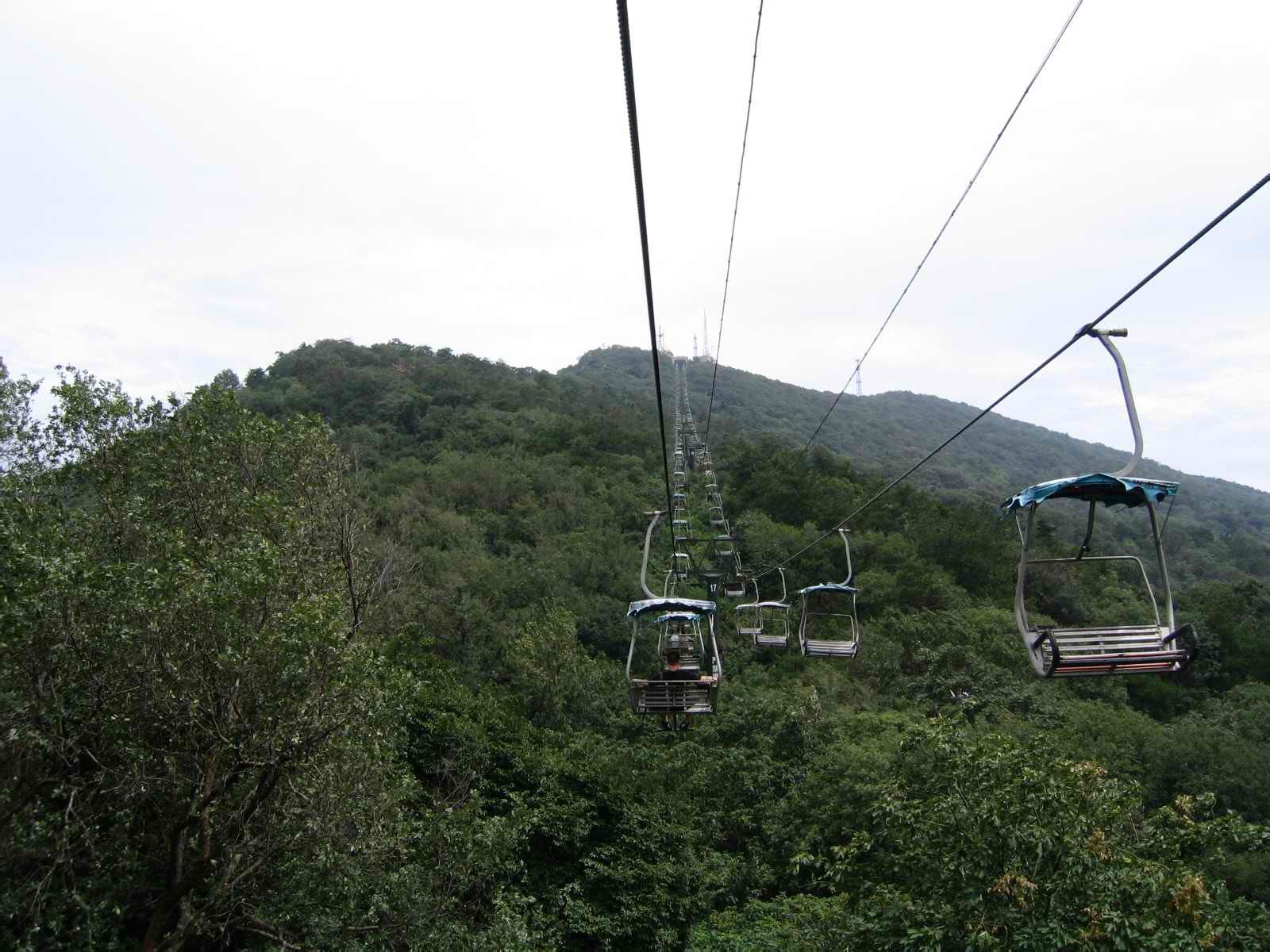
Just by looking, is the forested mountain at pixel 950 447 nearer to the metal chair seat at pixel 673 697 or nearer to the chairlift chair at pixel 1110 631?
the metal chair seat at pixel 673 697

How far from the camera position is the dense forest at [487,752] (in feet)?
30.1

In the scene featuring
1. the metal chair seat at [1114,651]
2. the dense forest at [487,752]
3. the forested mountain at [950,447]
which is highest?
the forested mountain at [950,447]

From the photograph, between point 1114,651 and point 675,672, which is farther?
point 675,672

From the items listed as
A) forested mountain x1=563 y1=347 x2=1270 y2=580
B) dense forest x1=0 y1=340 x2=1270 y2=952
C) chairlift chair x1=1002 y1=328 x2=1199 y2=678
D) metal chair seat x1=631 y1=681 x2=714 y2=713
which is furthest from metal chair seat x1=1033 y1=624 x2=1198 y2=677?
forested mountain x1=563 y1=347 x2=1270 y2=580

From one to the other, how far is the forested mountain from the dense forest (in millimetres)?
22152

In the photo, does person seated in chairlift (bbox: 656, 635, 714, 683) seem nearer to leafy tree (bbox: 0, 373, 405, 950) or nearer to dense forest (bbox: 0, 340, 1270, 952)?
dense forest (bbox: 0, 340, 1270, 952)

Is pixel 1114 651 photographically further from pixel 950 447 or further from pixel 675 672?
pixel 950 447

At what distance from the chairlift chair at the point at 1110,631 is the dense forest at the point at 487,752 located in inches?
27.1

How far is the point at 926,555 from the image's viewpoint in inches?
1508

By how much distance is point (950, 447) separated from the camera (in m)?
83.6

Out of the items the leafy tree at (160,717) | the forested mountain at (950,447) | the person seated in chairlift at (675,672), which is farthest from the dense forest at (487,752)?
the forested mountain at (950,447)

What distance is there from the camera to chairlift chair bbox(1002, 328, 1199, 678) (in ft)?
19.5

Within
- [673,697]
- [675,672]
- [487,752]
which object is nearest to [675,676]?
[675,672]

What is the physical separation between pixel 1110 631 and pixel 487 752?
14.9 metres
